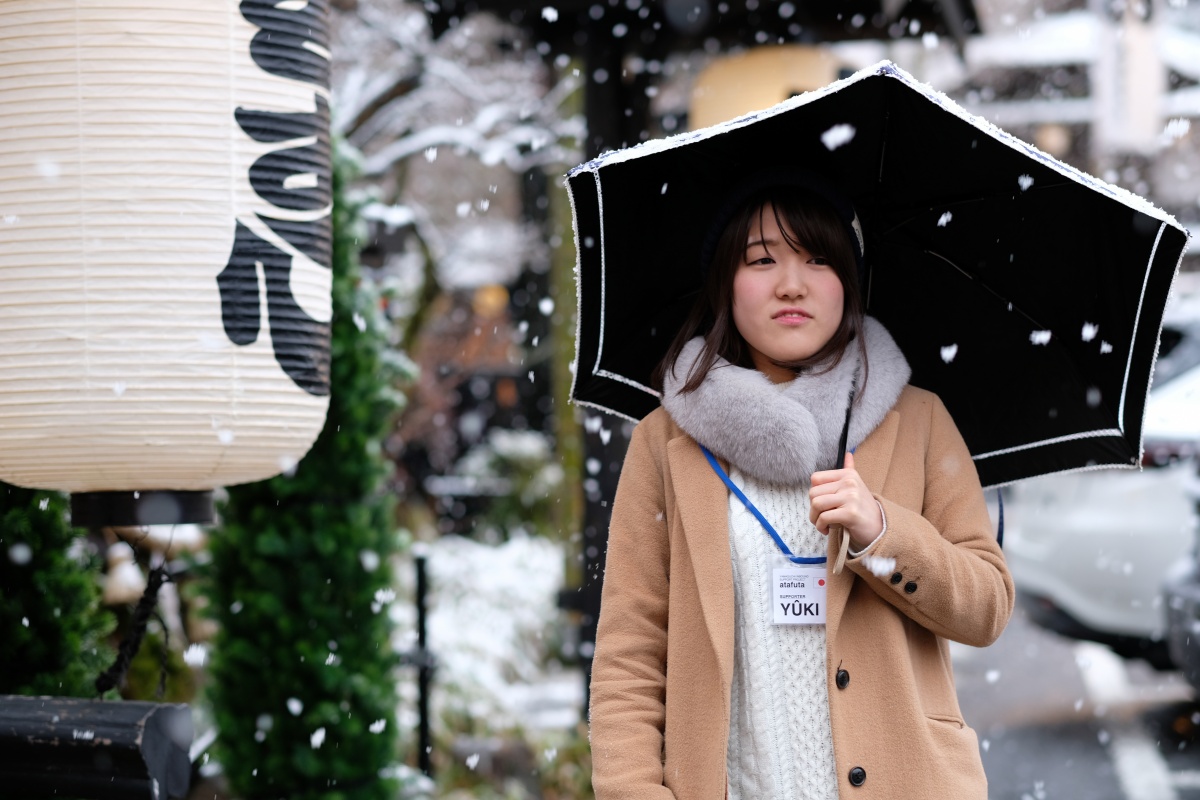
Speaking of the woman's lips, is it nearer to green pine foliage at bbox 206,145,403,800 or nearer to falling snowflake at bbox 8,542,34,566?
falling snowflake at bbox 8,542,34,566

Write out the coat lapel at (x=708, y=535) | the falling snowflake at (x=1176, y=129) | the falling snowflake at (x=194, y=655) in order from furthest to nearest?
1. the falling snowflake at (x=1176, y=129)
2. the falling snowflake at (x=194, y=655)
3. the coat lapel at (x=708, y=535)

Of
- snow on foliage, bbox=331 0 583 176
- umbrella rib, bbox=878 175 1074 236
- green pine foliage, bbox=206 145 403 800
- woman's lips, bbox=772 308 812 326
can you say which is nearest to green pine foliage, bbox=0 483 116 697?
green pine foliage, bbox=206 145 403 800

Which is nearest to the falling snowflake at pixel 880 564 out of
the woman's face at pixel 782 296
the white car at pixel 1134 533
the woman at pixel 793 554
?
the woman at pixel 793 554

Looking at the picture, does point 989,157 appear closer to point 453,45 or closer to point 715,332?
point 715,332

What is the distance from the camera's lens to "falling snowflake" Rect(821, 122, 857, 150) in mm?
2211

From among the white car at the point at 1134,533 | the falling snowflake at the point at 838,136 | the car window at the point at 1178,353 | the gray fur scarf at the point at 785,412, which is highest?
the falling snowflake at the point at 838,136

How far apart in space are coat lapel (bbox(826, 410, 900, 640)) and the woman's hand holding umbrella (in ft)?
0.22

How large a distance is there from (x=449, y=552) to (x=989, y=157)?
859cm

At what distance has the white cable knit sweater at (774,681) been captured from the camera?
2008 millimetres

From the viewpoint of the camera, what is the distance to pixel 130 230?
106 inches

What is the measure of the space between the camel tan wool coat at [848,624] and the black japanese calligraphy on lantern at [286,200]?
1.13 metres

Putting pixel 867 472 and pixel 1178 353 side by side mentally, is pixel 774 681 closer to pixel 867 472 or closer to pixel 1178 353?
pixel 867 472

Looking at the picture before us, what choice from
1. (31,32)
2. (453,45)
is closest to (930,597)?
(31,32)

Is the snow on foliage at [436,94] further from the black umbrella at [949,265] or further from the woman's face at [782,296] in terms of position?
the woman's face at [782,296]
